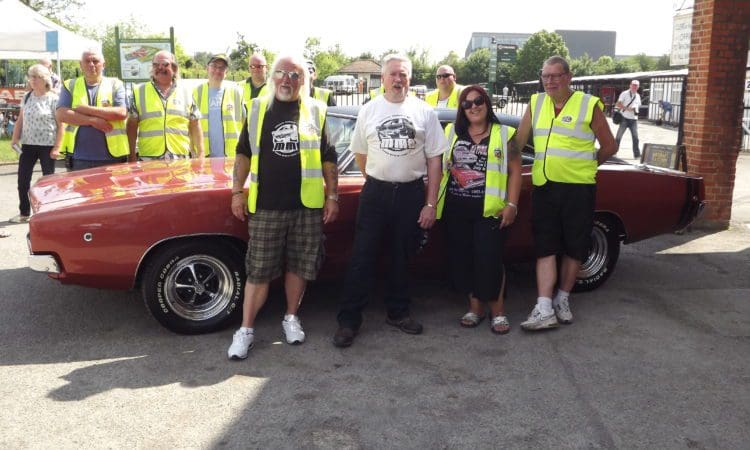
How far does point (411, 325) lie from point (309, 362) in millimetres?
807

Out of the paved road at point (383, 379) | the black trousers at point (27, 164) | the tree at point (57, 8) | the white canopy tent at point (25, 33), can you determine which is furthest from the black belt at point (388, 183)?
the tree at point (57, 8)

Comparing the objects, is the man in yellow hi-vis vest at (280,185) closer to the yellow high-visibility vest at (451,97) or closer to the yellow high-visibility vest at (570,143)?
the yellow high-visibility vest at (570,143)

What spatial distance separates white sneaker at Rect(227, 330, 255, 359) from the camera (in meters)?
4.16

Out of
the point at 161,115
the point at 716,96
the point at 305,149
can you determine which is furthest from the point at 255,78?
the point at 716,96

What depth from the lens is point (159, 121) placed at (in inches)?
233

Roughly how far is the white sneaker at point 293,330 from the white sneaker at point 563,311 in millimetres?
1795

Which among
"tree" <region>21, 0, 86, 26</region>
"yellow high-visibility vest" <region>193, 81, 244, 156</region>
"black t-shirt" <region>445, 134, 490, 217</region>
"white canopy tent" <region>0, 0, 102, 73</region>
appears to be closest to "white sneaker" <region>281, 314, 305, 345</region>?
"black t-shirt" <region>445, 134, 490, 217</region>

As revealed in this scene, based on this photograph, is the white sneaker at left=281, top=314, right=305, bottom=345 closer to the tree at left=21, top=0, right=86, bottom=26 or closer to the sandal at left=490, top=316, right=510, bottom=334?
the sandal at left=490, top=316, right=510, bottom=334

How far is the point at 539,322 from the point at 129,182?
2.88 m

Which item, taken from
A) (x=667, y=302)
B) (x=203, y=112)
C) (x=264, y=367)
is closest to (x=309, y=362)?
(x=264, y=367)

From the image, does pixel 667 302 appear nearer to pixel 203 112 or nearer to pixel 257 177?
pixel 257 177

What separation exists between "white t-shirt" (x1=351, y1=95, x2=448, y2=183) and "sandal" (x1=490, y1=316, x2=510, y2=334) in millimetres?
1111

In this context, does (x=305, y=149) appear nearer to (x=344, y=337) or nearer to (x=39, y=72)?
(x=344, y=337)

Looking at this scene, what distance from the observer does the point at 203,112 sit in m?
7.00
